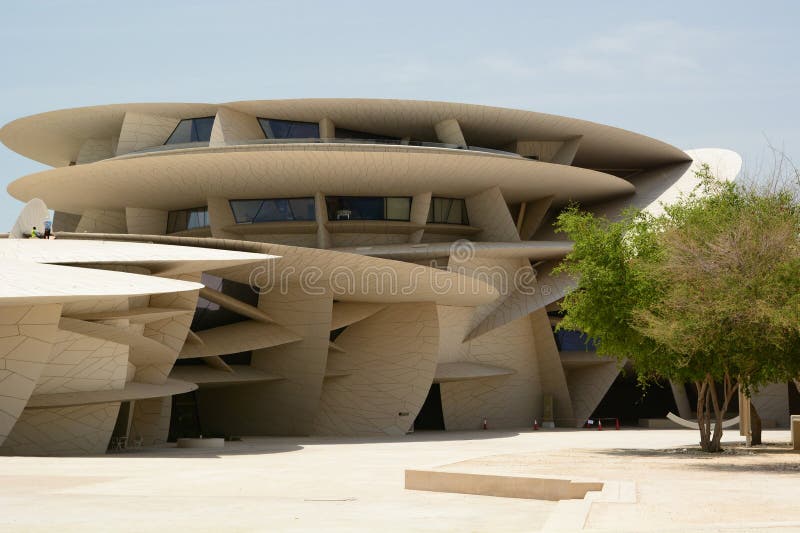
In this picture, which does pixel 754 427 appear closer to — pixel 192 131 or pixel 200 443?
pixel 200 443

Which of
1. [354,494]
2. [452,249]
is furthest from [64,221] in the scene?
[354,494]

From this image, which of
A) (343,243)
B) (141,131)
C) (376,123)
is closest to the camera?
(141,131)

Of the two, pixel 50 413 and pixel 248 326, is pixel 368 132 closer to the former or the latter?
pixel 248 326

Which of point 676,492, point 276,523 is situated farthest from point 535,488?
point 276,523

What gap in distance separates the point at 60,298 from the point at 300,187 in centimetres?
2367

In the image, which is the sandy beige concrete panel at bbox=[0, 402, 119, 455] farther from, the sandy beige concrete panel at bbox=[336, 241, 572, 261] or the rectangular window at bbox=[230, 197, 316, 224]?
the rectangular window at bbox=[230, 197, 316, 224]

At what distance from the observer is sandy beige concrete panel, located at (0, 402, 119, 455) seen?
25.6m

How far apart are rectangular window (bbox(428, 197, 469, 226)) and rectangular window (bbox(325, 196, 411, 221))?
5.08ft

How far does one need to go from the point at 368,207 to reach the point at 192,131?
9.00m

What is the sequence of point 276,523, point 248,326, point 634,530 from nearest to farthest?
point 634,530 < point 276,523 < point 248,326

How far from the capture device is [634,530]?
928 cm

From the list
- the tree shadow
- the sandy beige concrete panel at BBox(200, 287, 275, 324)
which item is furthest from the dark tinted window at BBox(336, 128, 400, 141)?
the tree shadow

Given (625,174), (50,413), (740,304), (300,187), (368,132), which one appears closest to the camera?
(740,304)

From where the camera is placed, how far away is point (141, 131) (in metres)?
45.8
